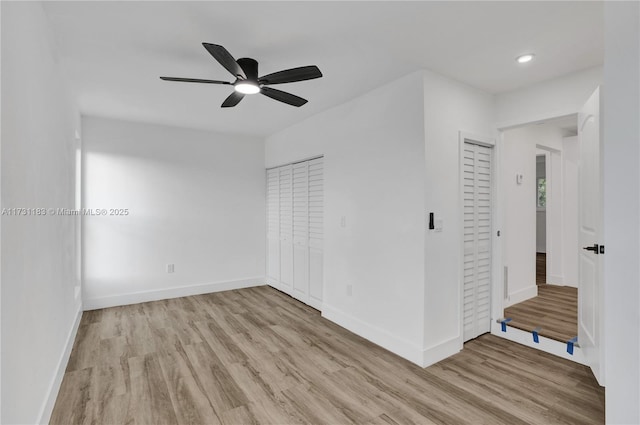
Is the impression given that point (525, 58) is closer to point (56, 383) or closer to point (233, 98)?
point (233, 98)

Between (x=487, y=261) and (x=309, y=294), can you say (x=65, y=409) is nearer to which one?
(x=309, y=294)

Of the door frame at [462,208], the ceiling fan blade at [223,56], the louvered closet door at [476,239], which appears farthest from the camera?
the louvered closet door at [476,239]

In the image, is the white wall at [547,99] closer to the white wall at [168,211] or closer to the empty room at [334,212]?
the empty room at [334,212]

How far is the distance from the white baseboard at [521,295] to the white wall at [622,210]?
2.68 m

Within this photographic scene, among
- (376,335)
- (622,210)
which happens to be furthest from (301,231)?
(622,210)

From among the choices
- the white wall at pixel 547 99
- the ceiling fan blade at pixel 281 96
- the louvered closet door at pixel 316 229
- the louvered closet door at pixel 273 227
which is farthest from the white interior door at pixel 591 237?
the louvered closet door at pixel 273 227

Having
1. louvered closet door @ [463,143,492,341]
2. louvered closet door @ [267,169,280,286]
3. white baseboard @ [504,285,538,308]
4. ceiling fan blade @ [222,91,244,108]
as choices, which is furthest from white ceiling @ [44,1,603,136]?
white baseboard @ [504,285,538,308]

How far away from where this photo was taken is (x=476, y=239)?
321 cm

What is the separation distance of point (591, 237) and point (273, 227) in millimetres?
4080

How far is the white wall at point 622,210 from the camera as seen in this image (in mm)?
1148

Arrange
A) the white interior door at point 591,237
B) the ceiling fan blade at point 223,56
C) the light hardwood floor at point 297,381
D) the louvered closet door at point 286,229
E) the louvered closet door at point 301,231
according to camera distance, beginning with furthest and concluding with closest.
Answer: the louvered closet door at point 286,229, the louvered closet door at point 301,231, the white interior door at point 591,237, the light hardwood floor at point 297,381, the ceiling fan blade at point 223,56

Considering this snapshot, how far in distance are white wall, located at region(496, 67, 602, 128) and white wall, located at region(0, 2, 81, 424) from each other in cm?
372

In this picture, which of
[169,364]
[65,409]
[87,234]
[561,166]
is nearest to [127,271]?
[87,234]

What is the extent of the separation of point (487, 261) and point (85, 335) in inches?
170
